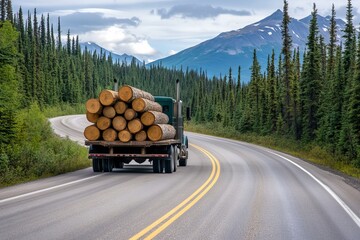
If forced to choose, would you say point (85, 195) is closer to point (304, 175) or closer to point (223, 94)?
point (304, 175)

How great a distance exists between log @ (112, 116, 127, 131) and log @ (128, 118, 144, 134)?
9.4 inches

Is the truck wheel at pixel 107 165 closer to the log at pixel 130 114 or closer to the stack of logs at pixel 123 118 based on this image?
the stack of logs at pixel 123 118

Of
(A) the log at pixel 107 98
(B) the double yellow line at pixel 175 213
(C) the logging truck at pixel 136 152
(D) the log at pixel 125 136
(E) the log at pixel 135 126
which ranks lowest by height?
(B) the double yellow line at pixel 175 213

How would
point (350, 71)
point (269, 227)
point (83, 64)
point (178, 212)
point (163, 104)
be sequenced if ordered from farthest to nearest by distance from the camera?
point (83, 64) < point (350, 71) < point (163, 104) < point (178, 212) < point (269, 227)

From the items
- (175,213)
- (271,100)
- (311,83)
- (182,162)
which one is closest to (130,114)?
(182,162)

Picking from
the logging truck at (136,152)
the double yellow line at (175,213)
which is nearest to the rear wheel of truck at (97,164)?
the logging truck at (136,152)

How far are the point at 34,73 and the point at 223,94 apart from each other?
5029 centimetres

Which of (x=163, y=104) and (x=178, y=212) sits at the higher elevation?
(x=163, y=104)

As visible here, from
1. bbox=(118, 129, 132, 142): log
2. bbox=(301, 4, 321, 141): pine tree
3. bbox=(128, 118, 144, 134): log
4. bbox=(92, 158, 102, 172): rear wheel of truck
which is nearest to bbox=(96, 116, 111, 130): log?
bbox=(118, 129, 132, 142): log

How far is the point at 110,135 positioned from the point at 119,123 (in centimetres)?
56

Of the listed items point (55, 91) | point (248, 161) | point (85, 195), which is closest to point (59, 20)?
point (55, 91)

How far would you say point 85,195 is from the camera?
12336 millimetres

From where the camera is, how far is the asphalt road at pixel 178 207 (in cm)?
823

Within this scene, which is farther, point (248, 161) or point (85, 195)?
point (248, 161)
